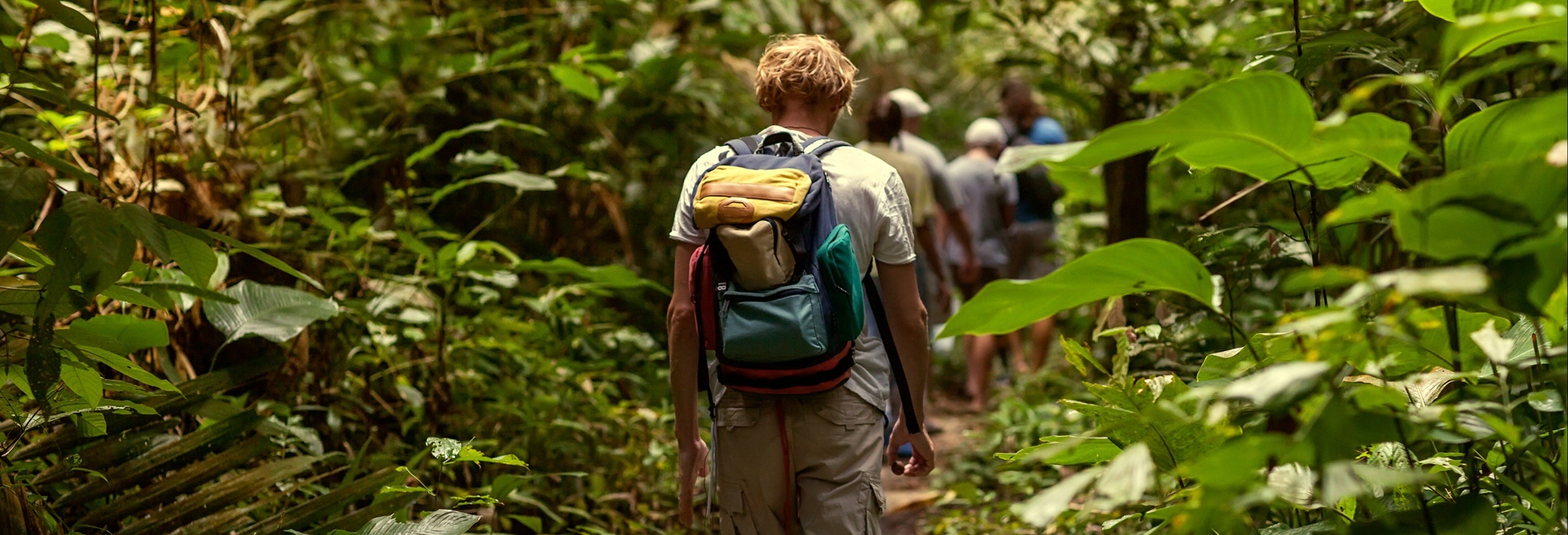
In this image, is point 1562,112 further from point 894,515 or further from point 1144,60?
point 1144,60

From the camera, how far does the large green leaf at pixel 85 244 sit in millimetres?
1726

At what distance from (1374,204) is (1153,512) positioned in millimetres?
810

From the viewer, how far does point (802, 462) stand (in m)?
2.48

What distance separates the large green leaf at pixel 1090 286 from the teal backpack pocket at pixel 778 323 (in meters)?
0.57

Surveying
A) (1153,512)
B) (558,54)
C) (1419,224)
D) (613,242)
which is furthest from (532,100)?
(1419,224)

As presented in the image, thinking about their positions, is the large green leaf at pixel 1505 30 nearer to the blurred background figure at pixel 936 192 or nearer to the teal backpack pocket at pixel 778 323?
the teal backpack pocket at pixel 778 323

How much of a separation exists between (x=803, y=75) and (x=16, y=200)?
1.49 metres

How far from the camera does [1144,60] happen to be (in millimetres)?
4992

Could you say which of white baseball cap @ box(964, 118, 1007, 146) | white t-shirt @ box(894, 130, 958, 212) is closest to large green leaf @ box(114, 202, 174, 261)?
white t-shirt @ box(894, 130, 958, 212)

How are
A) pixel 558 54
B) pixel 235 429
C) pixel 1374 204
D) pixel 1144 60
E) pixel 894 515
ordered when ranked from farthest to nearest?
pixel 558 54 < pixel 1144 60 < pixel 894 515 < pixel 235 429 < pixel 1374 204

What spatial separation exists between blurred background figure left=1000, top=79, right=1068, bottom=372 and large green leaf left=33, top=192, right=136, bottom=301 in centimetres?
580

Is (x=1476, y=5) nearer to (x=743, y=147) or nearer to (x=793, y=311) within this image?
(x=793, y=311)

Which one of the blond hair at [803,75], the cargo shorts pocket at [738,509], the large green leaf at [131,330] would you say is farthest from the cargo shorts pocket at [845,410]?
the large green leaf at [131,330]

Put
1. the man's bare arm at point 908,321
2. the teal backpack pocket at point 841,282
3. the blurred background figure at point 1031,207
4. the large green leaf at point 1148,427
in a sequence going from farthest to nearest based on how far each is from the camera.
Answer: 1. the blurred background figure at point 1031,207
2. the man's bare arm at point 908,321
3. the teal backpack pocket at point 841,282
4. the large green leaf at point 1148,427
